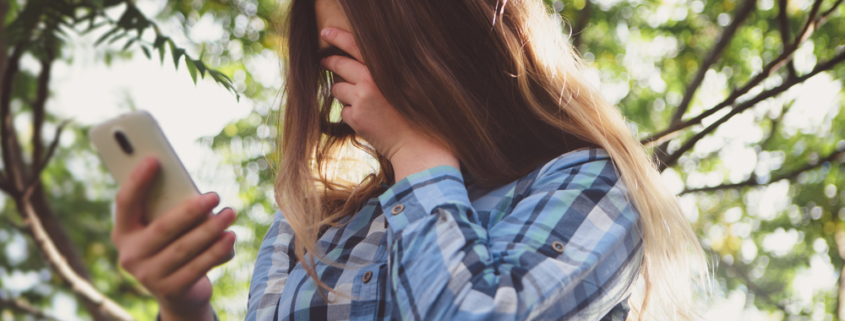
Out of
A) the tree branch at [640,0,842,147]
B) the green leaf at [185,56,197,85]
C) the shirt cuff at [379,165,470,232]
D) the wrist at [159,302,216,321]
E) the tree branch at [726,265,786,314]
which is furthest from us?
the tree branch at [726,265,786,314]

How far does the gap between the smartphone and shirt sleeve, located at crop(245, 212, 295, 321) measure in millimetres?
641

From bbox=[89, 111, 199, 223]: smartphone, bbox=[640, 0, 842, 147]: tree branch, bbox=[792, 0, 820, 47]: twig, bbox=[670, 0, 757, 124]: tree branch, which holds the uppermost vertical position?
bbox=[670, 0, 757, 124]: tree branch

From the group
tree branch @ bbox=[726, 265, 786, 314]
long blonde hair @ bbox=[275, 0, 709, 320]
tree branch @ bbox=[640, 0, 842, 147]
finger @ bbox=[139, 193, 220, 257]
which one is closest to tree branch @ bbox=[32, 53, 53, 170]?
long blonde hair @ bbox=[275, 0, 709, 320]

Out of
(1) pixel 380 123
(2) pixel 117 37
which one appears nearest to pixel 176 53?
(2) pixel 117 37

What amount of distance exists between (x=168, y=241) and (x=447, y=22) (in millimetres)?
910

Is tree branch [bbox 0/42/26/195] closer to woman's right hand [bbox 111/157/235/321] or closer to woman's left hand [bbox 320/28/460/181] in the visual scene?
woman's left hand [bbox 320/28/460/181]

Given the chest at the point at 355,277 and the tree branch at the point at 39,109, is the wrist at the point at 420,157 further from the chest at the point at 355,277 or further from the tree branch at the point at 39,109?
the tree branch at the point at 39,109

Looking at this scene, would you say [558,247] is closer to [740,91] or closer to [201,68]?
[201,68]

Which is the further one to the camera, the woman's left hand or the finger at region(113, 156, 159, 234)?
the woman's left hand

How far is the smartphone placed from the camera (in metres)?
0.88

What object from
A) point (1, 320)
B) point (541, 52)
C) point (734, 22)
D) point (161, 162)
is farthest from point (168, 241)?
point (1, 320)

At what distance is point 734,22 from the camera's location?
126 inches

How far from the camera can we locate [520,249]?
1081 millimetres

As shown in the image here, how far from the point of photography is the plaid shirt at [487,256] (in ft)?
3.34
